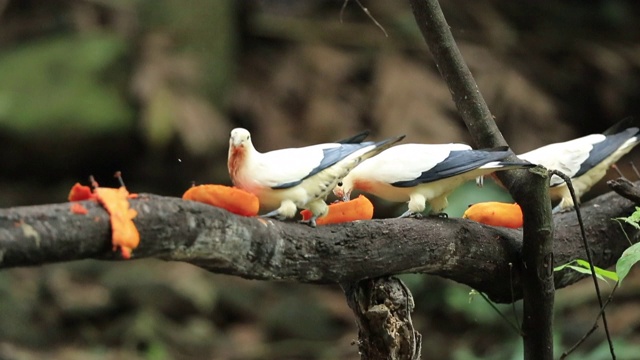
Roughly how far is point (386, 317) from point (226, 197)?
509 millimetres

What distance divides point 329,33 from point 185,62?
3.09 ft

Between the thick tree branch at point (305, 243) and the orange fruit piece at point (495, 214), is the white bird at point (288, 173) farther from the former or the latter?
the orange fruit piece at point (495, 214)

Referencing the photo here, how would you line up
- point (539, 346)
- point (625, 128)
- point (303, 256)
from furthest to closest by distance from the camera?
point (625, 128)
point (539, 346)
point (303, 256)

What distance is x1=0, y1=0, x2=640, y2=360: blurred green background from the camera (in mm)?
4477

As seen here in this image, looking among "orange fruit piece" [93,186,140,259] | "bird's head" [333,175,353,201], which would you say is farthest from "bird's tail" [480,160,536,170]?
"orange fruit piece" [93,186,140,259]

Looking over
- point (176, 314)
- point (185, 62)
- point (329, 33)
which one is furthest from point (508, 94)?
point (176, 314)

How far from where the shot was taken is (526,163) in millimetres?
2014

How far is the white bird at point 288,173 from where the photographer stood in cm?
187

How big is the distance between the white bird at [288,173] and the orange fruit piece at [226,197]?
0.27 feet

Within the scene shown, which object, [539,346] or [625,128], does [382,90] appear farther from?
[539,346]

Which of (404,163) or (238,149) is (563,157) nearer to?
(404,163)

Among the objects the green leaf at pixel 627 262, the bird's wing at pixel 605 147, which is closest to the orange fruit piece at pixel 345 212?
the green leaf at pixel 627 262

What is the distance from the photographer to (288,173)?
1.89 meters

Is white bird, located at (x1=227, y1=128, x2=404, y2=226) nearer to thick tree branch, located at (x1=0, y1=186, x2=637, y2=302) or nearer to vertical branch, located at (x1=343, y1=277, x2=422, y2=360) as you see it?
thick tree branch, located at (x1=0, y1=186, x2=637, y2=302)
